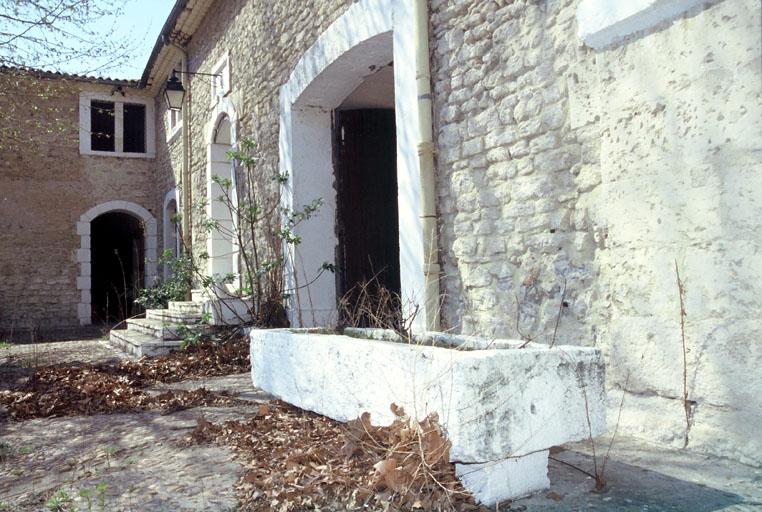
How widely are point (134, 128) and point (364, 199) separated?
9.14 meters

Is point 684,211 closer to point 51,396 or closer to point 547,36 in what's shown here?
point 547,36

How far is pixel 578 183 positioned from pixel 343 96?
383cm

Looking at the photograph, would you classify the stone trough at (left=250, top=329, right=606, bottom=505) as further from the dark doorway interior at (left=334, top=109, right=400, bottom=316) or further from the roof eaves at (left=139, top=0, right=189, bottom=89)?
the roof eaves at (left=139, top=0, right=189, bottom=89)

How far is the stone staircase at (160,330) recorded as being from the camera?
6.74m

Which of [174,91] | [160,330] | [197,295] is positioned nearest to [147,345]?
[160,330]

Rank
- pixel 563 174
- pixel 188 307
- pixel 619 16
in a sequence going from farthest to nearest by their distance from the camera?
pixel 188 307, pixel 563 174, pixel 619 16

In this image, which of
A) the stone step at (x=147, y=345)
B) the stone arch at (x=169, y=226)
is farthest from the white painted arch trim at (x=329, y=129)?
the stone arch at (x=169, y=226)

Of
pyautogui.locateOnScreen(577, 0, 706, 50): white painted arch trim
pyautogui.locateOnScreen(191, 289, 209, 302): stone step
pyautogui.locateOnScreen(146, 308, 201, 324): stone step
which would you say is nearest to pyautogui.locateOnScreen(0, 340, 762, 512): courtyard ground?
pyautogui.locateOnScreen(577, 0, 706, 50): white painted arch trim

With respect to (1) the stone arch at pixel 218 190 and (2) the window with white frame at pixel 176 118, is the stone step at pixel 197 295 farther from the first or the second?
(2) the window with white frame at pixel 176 118

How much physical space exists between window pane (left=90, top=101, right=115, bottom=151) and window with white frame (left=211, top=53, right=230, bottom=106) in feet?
17.1

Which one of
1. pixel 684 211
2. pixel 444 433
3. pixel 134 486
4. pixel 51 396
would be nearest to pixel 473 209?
pixel 684 211

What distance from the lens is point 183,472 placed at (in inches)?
106

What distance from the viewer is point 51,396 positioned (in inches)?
179

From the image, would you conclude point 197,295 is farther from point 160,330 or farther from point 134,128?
point 134,128
